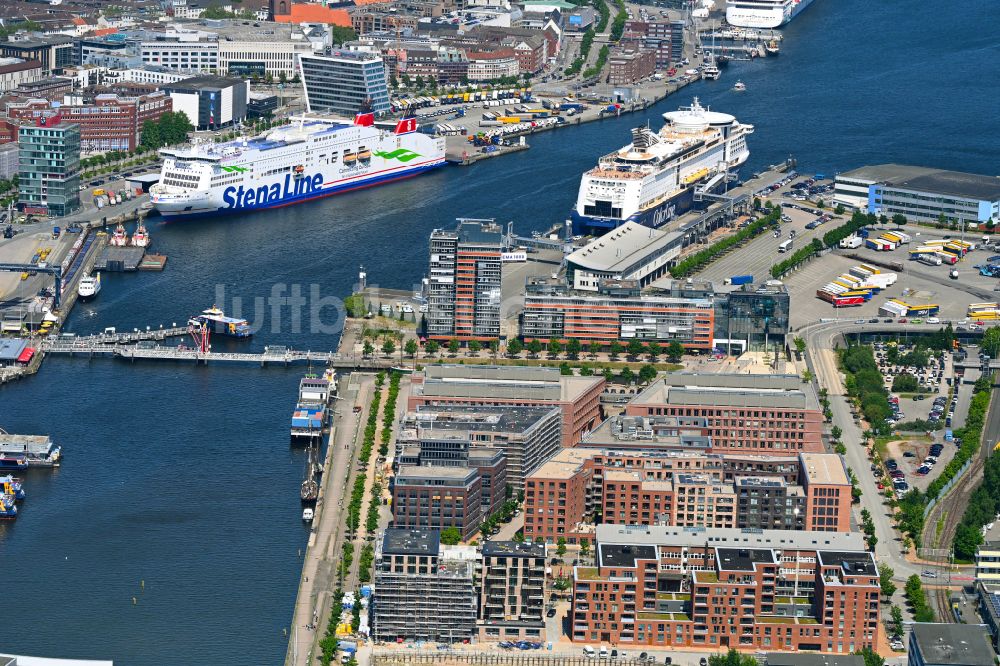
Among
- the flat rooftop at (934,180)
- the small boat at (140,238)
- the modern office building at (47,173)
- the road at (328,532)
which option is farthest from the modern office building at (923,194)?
the modern office building at (47,173)

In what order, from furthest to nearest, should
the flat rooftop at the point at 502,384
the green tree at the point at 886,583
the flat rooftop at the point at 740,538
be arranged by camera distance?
the flat rooftop at the point at 502,384
the green tree at the point at 886,583
the flat rooftop at the point at 740,538

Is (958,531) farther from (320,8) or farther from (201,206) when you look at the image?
(320,8)

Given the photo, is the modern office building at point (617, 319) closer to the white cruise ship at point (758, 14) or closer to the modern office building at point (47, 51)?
the modern office building at point (47, 51)

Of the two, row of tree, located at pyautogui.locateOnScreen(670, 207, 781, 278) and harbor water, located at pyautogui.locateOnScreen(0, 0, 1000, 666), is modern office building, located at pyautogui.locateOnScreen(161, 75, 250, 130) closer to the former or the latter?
harbor water, located at pyautogui.locateOnScreen(0, 0, 1000, 666)

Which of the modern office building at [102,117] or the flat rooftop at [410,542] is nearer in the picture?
the flat rooftop at [410,542]

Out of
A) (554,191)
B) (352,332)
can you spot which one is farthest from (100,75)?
(352,332)

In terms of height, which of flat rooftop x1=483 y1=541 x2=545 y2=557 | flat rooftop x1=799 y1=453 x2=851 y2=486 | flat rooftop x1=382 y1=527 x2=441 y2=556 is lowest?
flat rooftop x1=483 y1=541 x2=545 y2=557

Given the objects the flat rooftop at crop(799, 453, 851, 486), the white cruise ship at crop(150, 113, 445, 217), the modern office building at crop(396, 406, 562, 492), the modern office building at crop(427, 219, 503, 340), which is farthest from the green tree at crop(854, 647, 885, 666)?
the white cruise ship at crop(150, 113, 445, 217)
